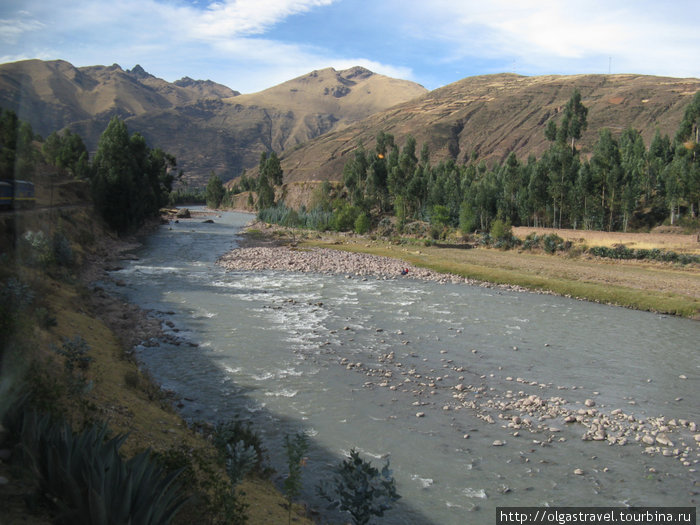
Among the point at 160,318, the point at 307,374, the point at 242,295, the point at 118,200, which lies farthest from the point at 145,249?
the point at 307,374

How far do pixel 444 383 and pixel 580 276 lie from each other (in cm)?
2873

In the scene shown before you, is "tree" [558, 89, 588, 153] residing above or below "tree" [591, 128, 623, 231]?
above

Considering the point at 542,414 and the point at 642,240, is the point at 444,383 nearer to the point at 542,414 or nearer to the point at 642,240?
the point at 542,414

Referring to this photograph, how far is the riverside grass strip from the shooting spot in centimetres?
3193

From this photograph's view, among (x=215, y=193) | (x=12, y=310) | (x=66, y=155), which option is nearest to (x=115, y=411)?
(x=12, y=310)

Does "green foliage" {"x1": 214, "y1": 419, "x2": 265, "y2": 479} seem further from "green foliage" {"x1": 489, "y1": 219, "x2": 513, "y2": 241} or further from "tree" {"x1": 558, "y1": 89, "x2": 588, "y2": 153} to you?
"tree" {"x1": 558, "y1": 89, "x2": 588, "y2": 153}

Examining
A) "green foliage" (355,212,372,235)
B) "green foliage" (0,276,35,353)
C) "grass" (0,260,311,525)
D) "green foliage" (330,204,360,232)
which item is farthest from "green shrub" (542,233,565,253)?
"green foliage" (0,276,35,353)

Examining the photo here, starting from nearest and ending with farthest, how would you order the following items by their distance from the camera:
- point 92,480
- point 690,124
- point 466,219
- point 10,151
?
1. point 92,480
2. point 10,151
3. point 690,124
4. point 466,219

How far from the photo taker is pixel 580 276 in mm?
40562

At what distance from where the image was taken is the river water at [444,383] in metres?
11.0

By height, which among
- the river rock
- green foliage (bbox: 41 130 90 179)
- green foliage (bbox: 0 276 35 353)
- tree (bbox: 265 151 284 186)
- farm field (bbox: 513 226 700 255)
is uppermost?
tree (bbox: 265 151 284 186)

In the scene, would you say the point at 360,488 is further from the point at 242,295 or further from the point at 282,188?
the point at 282,188

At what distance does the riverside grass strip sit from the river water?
7.30ft

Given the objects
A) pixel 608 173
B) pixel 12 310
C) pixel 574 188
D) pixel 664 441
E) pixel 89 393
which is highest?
pixel 608 173
